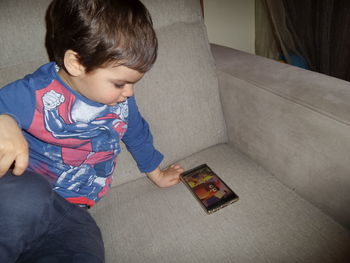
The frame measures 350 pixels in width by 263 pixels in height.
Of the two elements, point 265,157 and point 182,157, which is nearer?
point 265,157

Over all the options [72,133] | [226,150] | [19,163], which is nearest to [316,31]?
[226,150]

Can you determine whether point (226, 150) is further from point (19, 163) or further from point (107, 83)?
point (19, 163)

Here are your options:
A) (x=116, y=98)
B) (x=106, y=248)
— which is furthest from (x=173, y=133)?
(x=106, y=248)

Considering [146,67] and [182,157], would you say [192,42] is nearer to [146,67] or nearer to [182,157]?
[146,67]

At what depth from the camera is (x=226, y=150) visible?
0.97 metres

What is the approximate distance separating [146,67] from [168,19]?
12.7 inches

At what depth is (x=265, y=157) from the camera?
83 centimetres

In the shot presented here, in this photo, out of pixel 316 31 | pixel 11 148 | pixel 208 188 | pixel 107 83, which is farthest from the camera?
pixel 316 31

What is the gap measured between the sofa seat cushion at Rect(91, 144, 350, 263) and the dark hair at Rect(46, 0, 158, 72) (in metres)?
0.45

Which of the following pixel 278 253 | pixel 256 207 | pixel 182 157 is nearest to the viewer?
pixel 278 253

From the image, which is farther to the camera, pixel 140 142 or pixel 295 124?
pixel 140 142

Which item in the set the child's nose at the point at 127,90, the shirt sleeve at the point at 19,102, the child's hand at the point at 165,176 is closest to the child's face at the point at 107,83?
the child's nose at the point at 127,90

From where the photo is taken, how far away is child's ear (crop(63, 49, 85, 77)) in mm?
570

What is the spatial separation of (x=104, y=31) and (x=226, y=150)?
2.12 feet
